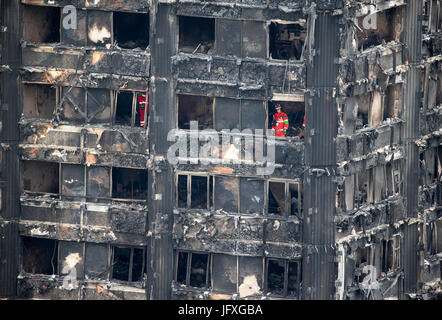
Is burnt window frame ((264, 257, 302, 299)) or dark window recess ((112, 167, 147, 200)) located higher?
dark window recess ((112, 167, 147, 200))

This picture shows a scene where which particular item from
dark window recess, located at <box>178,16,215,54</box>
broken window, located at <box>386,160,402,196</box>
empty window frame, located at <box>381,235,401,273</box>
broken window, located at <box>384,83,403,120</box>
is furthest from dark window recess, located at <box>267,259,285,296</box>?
dark window recess, located at <box>178,16,215,54</box>

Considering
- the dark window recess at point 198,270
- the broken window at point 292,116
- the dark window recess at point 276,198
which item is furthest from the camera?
the dark window recess at point 198,270

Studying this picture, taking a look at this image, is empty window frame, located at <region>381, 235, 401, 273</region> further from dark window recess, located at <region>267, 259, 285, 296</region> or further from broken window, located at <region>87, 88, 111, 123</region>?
broken window, located at <region>87, 88, 111, 123</region>

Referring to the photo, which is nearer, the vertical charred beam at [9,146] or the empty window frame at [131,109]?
the empty window frame at [131,109]

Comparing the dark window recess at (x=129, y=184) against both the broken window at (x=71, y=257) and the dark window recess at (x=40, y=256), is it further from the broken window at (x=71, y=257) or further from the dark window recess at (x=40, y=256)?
the dark window recess at (x=40, y=256)

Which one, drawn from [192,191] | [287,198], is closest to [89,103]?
[192,191]

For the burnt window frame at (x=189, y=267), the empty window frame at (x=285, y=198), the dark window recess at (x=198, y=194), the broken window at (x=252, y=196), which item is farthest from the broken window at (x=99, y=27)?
the burnt window frame at (x=189, y=267)

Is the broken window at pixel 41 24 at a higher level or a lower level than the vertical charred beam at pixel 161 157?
higher
